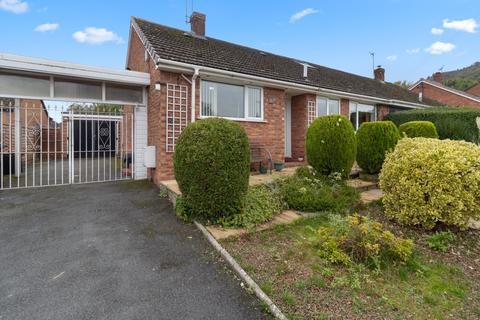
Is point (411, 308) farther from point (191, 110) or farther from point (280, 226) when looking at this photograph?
point (191, 110)

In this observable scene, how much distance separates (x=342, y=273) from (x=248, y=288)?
1128 millimetres

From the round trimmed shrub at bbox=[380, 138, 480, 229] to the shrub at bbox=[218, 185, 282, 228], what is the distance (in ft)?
6.93

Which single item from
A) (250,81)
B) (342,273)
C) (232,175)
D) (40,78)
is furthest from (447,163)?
(40,78)

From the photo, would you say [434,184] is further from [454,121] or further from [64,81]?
[454,121]

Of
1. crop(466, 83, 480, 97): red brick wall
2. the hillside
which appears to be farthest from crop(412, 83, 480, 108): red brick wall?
the hillside

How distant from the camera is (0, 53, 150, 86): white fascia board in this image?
6059 mm

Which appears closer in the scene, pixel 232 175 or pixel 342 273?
pixel 342 273

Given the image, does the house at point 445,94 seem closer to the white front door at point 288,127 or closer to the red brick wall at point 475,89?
the red brick wall at point 475,89

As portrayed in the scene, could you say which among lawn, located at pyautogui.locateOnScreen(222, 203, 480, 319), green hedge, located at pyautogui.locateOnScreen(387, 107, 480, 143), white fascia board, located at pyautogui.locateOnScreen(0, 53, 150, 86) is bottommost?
lawn, located at pyautogui.locateOnScreen(222, 203, 480, 319)

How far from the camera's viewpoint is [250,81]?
827cm

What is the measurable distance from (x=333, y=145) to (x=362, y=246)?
3349mm

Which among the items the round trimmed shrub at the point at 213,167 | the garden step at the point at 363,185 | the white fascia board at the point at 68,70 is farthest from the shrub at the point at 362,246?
the white fascia board at the point at 68,70

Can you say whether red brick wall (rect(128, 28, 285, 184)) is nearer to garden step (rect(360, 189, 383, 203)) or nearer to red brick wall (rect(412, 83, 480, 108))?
garden step (rect(360, 189, 383, 203))

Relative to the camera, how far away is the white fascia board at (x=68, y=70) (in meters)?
6.06
